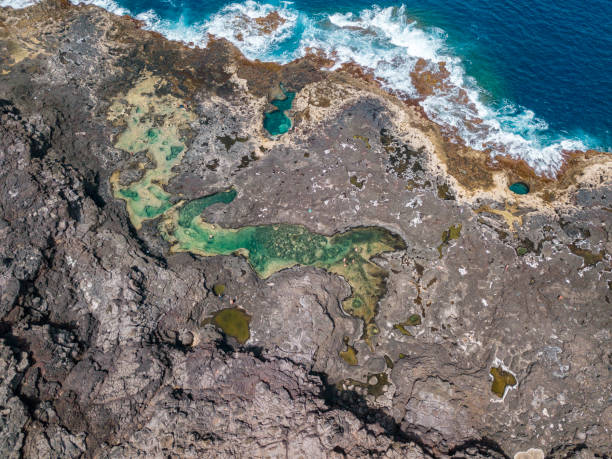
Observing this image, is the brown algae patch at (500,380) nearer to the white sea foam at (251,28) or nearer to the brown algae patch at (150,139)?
the brown algae patch at (150,139)

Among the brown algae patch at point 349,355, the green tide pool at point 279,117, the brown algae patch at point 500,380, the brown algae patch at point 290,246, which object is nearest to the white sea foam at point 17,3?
the green tide pool at point 279,117

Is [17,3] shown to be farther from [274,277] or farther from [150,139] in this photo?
[274,277]

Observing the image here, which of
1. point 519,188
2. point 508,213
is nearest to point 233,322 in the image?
point 508,213

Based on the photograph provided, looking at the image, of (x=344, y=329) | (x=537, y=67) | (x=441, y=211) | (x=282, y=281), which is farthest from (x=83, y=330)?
(x=537, y=67)

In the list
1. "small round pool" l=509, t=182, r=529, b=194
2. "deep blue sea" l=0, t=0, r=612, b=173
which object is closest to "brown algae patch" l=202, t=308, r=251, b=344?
"small round pool" l=509, t=182, r=529, b=194

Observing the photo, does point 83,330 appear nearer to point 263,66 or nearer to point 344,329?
point 344,329
